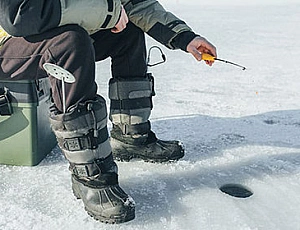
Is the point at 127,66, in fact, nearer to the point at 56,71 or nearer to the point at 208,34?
the point at 56,71

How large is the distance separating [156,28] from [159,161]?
17.1 inches

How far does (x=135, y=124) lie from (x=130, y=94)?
0.34ft

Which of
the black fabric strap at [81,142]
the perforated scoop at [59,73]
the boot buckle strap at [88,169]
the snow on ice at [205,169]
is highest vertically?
the perforated scoop at [59,73]

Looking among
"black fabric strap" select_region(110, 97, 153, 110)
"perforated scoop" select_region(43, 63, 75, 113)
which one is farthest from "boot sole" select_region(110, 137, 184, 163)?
"perforated scoop" select_region(43, 63, 75, 113)

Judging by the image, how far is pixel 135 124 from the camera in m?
1.47

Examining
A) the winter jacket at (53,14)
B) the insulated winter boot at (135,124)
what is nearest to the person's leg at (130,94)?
the insulated winter boot at (135,124)

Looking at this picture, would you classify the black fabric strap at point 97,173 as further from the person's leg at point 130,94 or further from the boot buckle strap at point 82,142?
the person's leg at point 130,94

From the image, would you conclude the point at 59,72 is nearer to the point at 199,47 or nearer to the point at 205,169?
the point at 199,47

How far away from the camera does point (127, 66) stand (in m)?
1.44

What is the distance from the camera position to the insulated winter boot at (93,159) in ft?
3.65

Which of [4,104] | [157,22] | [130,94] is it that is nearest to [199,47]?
[157,22]

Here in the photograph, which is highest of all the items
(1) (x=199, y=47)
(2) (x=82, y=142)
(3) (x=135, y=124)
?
(1) (x=199, y=47)

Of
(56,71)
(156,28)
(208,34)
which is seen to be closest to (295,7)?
(208,34)

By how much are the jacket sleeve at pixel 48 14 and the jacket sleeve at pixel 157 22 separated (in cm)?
30
